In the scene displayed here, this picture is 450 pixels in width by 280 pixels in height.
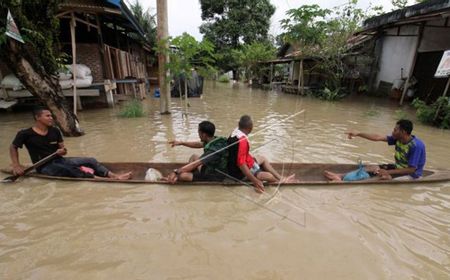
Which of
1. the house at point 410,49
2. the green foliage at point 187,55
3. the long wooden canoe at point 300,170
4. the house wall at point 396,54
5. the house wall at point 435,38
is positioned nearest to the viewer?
the long wooden canoe at point 300,170

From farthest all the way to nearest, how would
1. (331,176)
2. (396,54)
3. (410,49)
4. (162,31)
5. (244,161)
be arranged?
(396,54), (410,49), (162,31), (331,176), (244,161)

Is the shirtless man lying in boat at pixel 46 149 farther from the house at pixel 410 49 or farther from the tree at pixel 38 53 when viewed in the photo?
the house at pixel 410 49

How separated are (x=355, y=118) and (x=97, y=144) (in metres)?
7.97

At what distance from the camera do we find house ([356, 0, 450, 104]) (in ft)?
34.8

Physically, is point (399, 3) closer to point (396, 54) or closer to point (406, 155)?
point (396, 54)

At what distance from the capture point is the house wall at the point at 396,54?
12.8 metres

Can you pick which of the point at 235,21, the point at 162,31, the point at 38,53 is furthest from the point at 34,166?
the point at 235,21

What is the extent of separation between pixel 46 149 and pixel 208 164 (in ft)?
7.41

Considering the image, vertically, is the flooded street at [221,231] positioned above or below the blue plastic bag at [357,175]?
below

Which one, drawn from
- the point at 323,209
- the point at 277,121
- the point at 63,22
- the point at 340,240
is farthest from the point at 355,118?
the point at 63,22

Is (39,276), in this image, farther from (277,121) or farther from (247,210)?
(277,121)

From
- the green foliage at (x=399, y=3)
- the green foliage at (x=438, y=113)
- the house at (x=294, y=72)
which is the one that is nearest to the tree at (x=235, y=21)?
the house at (x=294, y=72)

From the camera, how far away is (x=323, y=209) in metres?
3.56

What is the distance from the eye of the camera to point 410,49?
12758 millimetres
